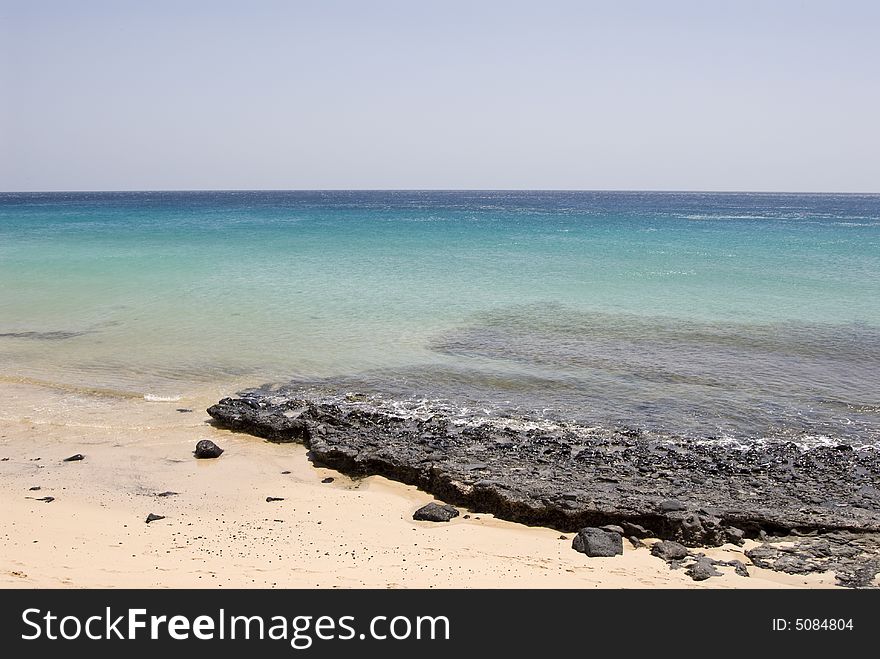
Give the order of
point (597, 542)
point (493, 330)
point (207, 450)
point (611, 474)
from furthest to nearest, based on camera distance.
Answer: point (493, 330) < point (207, 450) < point (611, 474) < point (597, 542)

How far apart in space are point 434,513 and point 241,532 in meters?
2.06

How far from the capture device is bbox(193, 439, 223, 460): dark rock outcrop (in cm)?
1007

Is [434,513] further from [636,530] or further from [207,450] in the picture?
[207,450]

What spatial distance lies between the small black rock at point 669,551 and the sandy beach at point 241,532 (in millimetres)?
81

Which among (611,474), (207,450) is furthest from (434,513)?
(207,450)

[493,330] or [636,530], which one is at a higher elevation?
[493,330]

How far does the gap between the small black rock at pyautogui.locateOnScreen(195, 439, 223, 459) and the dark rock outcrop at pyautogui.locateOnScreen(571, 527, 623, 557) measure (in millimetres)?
5092

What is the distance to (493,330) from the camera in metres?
17.8

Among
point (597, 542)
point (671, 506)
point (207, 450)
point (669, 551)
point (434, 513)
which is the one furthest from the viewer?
point (207, 450)

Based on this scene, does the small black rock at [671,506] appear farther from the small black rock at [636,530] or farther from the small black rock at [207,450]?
the small black rock at [207,450]

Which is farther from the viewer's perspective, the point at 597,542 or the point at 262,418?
the point at 262,418

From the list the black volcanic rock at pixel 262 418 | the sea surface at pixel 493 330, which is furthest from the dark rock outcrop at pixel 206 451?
the sea surface at pixel 493 330

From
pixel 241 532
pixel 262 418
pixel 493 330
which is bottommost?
pixel 241 532

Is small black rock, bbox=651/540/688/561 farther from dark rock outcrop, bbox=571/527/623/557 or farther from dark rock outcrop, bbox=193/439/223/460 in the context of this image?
dark rock outcrop, bbox=193/439/223/460
